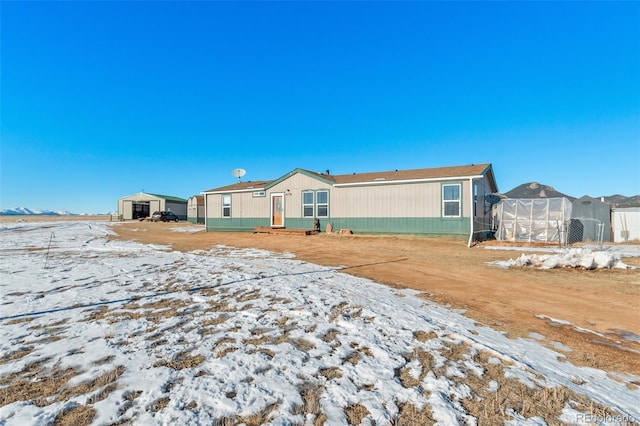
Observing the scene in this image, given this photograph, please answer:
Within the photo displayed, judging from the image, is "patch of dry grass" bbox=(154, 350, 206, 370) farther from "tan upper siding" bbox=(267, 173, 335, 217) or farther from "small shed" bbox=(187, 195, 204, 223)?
"small shed" bbox=(187, 195, 204, 223)

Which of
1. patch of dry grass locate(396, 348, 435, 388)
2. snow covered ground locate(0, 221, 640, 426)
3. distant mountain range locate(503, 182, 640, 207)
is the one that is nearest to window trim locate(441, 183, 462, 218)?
snow covered ground locate(0, 221, 640, 426)

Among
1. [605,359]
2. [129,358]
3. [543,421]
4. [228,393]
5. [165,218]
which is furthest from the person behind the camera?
[165,218]

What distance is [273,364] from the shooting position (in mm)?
2701

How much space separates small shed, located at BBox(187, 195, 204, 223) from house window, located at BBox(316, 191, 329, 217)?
23.2 meters

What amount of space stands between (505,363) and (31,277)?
27.5 ft

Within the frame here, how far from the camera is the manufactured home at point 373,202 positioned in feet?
45.3

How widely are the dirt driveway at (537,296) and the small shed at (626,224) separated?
361 inches

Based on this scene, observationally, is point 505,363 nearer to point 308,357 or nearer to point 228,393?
point 308,357

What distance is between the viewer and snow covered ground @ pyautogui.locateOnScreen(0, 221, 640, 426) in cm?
207

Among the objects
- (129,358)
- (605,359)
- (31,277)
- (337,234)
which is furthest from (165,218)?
(605,359)

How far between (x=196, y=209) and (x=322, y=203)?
24006 millimetres

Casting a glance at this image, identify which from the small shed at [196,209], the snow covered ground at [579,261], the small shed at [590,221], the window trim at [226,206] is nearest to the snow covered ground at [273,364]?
the snow covered ground at [579,261]

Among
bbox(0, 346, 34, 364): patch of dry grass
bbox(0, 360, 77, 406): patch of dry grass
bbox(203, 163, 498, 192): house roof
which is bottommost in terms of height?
bbox(0, 360, 77, 406): patch of dry grass

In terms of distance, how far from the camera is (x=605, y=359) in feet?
9.69
